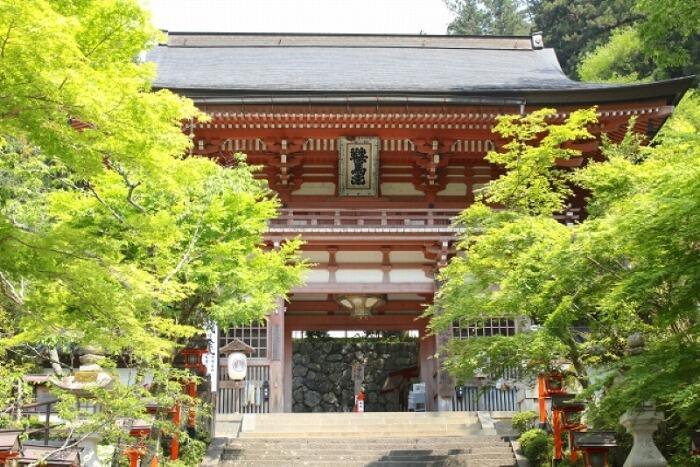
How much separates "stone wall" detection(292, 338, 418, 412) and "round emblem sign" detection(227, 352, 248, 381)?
10.3m

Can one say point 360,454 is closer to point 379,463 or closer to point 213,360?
point 379,463

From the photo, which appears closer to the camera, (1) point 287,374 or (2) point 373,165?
(2) point 373,165

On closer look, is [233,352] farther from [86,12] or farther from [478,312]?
[86,12]

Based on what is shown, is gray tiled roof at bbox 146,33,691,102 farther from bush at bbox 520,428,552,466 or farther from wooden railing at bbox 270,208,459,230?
bush at bbox 520,428,552,466

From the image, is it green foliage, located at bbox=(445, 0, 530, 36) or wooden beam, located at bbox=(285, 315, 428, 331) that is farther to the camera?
green foliage, located at bbox=(445, 0, 530, 36)

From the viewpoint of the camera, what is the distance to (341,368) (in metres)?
26.5

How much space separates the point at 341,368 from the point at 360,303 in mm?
9157

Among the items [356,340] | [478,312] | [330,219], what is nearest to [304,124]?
[330,219]

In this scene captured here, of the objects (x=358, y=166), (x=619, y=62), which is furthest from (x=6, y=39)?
(x=619, y=62)

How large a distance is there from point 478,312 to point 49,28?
7.51m

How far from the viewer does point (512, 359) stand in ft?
34.7

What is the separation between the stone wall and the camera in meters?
26.1

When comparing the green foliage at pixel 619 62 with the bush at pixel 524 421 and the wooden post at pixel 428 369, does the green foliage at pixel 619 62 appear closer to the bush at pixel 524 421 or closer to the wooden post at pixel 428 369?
the wooden post at pixel 428 369

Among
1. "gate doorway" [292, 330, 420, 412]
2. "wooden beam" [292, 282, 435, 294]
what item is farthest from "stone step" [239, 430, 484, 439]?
"gate doorway" [292, 330, 420, 412]
